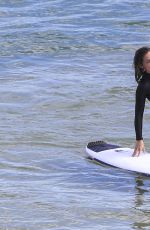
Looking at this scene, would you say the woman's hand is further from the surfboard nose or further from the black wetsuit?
the surfboard nose

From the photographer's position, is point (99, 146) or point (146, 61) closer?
point (146, 61)

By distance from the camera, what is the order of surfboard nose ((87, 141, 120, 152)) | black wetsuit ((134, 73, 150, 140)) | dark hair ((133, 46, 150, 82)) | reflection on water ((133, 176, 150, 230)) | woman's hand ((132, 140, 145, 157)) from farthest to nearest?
surfboard nose ((87, 141, 120, 152)) → woman's hand ((132, 140, 145, 157)) → black wetsuit ((134, 73, 150, 140)) → dark hair ((133, 46, 150, 82)) → reflection on water ((133, 176, 150, 230))

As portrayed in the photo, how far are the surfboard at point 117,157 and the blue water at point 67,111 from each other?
81 mm

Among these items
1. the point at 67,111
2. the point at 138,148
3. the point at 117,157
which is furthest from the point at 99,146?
the point at 67,111

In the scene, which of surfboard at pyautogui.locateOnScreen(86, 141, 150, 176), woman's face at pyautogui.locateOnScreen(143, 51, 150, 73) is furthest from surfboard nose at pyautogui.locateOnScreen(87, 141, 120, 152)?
woman's face at pyautogui.locateOnScreen(143, 51, 150, 73)

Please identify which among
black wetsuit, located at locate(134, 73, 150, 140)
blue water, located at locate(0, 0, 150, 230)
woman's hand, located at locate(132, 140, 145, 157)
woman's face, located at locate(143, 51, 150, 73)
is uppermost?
woman's face, located at locate(143, 51, 150, 73)

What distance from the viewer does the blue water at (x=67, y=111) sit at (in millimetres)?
6980

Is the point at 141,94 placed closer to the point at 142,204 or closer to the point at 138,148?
the point at 138,148

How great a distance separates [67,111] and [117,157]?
248cm

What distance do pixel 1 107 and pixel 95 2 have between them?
335 inches

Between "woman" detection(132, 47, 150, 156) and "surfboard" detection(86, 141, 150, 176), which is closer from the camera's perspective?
"woman" detection(132, 47, 150, 156)

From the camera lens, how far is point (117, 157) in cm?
841

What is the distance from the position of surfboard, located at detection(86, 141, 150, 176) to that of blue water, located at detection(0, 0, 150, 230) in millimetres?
81

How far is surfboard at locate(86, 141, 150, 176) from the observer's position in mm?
8094
